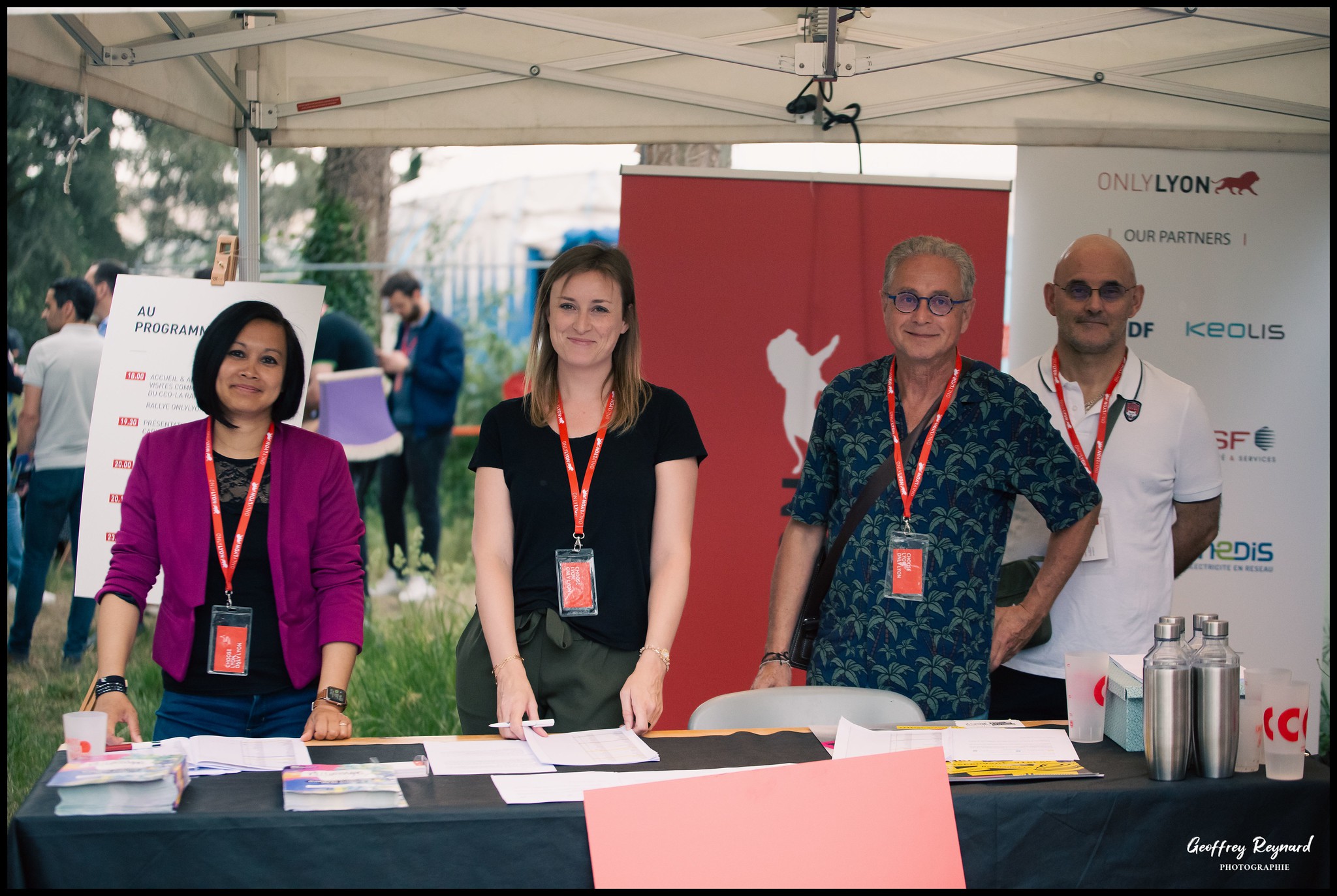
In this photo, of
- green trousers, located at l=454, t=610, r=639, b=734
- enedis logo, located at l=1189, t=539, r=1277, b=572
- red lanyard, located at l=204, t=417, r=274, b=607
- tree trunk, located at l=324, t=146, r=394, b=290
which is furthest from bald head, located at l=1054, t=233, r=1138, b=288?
tree trunk, located at l=324, t=146, r=394, b=290

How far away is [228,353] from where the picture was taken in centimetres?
229

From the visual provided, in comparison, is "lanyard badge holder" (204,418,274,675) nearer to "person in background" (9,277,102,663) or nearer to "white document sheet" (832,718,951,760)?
"white document sheet" (832,718,951,760)

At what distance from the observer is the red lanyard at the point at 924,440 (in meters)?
2.36

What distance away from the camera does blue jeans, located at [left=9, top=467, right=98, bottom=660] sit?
4.88 meters

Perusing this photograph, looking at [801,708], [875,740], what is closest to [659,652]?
[801,708]

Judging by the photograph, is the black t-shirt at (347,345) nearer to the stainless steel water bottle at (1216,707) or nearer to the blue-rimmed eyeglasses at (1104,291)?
the blue-rimmed eyeglasses at (1104,291)

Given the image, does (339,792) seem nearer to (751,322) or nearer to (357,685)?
A: (751,322)

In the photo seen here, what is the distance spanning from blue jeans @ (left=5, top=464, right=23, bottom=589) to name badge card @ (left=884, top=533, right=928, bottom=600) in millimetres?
4046

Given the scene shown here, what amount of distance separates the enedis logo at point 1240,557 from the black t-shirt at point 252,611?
3217 millimetres

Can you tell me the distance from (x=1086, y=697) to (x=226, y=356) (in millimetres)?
1746

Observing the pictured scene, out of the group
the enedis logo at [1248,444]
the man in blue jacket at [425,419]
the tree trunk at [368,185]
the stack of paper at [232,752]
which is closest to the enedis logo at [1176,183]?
the enedis logo at [1248,444]

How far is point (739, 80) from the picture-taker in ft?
11.9

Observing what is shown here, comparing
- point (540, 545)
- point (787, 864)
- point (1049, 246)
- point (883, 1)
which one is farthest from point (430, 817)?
point (1049, 246)

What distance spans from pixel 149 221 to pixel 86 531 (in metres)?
6.08
